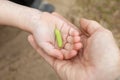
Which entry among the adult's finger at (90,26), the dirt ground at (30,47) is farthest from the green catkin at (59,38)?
the dirt ground at (30,47)

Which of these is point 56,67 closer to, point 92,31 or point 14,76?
point 92,31

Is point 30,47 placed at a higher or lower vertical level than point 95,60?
lower

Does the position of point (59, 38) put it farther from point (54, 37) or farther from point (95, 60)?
point (95, 60)

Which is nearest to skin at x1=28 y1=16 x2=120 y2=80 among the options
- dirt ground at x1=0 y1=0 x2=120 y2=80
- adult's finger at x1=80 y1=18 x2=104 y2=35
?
adult's finger at x1=80 y1=18 x2=104 y2=35

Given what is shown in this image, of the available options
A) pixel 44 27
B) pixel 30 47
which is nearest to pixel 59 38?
pixel 44 27

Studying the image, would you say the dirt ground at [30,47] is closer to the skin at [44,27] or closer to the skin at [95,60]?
the skin at [44,27]

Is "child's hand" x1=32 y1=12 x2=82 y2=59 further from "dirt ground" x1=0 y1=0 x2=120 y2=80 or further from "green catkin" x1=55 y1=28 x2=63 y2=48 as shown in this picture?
"dirt ground" x1=0 y1=0 x2=120 y2=80
